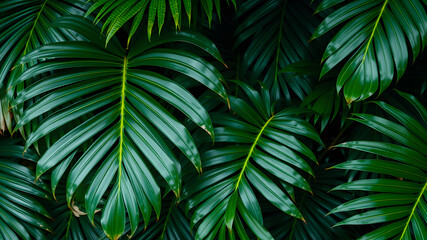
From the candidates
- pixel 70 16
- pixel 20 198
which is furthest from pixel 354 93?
pixel 20 198

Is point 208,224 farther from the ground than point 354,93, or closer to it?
closer to it

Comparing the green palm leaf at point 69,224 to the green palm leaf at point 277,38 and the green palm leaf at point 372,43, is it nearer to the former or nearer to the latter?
the green palm leaf at point 277,38

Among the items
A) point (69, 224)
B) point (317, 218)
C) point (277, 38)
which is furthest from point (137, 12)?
point (317, 218)

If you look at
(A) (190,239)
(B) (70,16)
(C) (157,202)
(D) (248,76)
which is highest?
(B) (70,16)

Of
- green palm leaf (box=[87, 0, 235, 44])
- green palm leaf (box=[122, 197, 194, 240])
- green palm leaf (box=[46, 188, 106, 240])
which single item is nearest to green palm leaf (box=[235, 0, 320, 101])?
green palm leaf (box=[87, 0, 235, 44])

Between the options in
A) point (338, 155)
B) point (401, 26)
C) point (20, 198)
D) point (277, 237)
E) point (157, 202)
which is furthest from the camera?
point (338, 155)

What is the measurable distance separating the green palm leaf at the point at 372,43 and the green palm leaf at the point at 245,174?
A: 192mm

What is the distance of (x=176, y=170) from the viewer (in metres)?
1.10

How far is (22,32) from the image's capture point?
1456 mm

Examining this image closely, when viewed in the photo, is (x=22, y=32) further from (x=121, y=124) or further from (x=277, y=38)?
(x=277, y=38)

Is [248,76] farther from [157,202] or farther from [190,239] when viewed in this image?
[157,202]

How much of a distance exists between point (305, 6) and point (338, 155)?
63 centimetres

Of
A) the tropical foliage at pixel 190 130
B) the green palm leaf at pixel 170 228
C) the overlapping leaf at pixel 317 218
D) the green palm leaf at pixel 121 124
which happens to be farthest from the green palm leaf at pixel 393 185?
the green palm leaf at pixel 170 228

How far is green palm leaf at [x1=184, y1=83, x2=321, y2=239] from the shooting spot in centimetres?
115
